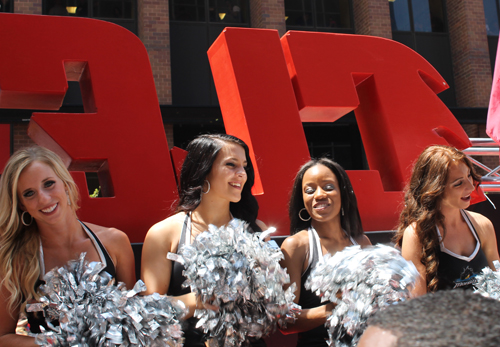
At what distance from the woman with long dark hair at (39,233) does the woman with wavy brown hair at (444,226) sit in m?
1.63

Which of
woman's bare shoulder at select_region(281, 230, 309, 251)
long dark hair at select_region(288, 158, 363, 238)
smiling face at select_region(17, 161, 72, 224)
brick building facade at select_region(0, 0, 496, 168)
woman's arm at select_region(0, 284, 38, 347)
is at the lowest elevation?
woman's arm at select_region(0, 284, 38, 347)

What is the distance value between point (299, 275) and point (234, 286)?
0.64m

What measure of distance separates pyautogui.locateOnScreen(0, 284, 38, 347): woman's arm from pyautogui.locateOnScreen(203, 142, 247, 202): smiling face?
111cm

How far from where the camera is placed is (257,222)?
9.12 ft

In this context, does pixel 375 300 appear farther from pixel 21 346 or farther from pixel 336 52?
pixel 336 52

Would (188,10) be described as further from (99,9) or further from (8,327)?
(8,327)

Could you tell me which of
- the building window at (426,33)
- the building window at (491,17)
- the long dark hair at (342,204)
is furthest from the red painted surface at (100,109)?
the building window at (491,17)

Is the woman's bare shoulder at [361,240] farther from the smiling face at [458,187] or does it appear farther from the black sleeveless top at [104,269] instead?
the black sleeveless top at [104,269]

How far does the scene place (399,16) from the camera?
1255 cm

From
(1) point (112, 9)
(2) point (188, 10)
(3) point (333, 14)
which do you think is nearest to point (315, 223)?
(1) point (112, 9)

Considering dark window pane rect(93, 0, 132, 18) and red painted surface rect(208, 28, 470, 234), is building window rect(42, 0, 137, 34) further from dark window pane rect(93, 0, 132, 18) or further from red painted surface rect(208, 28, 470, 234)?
red painted surface rect(208, 28, 470, 234)

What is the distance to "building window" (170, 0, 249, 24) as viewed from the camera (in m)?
11.1

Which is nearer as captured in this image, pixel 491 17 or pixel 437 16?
pixel 437 16

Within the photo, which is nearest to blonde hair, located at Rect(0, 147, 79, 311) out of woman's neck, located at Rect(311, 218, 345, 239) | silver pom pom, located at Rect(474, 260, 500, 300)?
woman's neck, located at Rect(311, 218, 345, 239)
